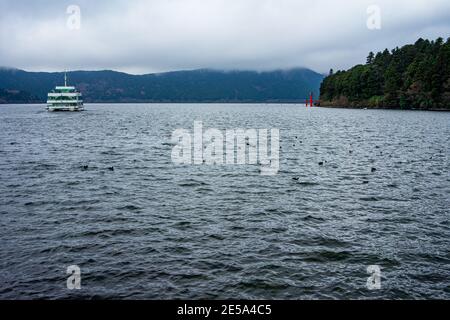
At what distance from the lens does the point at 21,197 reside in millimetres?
25766

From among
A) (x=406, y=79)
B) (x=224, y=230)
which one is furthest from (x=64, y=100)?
(x=224, y=230)

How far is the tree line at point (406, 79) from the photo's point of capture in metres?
133

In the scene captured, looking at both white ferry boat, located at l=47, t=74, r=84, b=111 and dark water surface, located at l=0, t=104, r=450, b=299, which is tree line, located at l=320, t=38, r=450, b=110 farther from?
white ferry boat, located at l=47, t=74, r=84, b=111

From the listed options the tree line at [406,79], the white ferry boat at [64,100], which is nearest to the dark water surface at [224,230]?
the tree line at [406,79]

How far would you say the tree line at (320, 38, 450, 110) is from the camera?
13312cm

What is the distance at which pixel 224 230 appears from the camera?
19672 mm

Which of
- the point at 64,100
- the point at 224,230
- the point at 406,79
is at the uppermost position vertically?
the point at 406,79

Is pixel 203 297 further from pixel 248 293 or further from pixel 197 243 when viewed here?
pixel 197 243

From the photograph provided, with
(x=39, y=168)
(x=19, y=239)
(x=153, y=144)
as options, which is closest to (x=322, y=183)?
(x=19, y=239)

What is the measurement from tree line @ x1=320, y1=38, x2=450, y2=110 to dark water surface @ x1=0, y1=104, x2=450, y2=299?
115 meters

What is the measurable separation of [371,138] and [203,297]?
56773mm

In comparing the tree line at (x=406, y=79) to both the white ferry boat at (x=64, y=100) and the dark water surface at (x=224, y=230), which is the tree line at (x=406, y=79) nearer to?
the dark water surface at (x=224, y=230)

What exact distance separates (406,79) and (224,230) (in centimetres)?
15053

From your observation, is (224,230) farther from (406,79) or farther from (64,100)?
(64,100)
